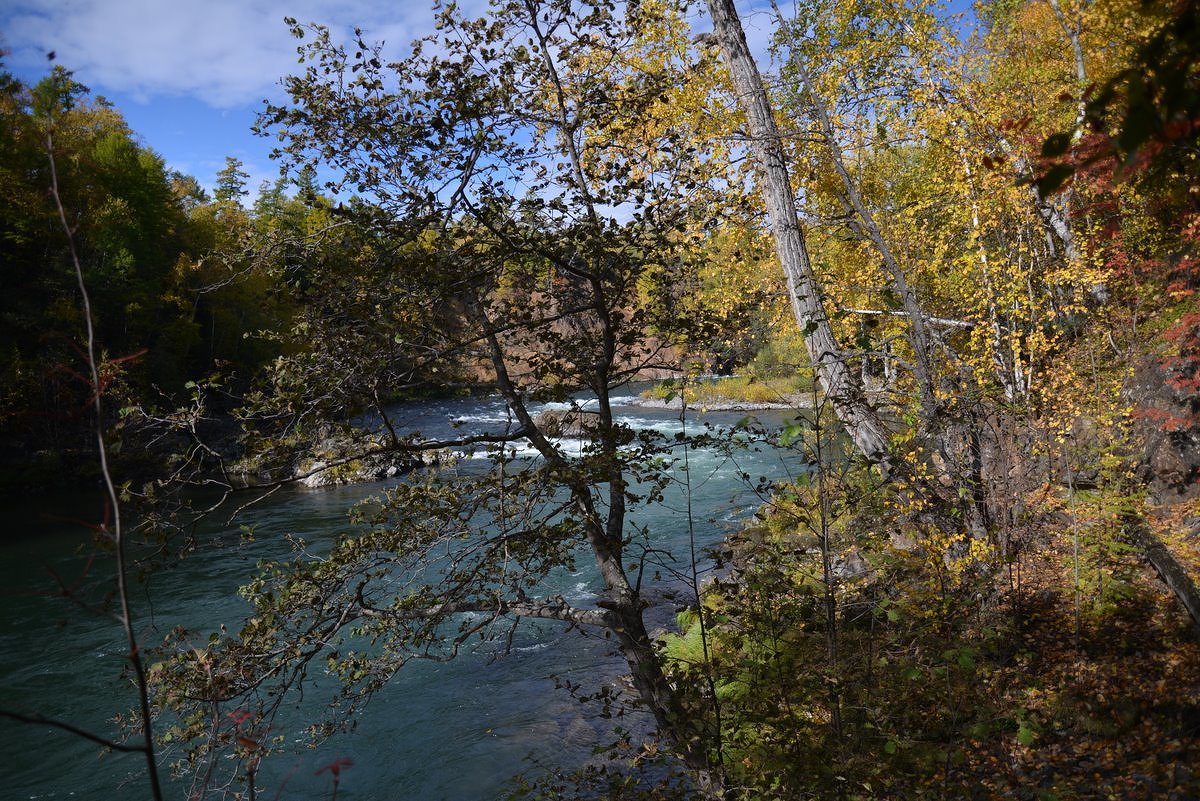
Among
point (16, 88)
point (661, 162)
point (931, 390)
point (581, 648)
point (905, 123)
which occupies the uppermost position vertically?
point (905, 123)

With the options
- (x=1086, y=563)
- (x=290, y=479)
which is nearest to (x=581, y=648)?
(x=1086, y=563)

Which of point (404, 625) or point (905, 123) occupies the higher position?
point (905, 123)

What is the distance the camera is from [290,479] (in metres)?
3.39

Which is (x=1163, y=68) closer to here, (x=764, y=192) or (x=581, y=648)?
(x=764, y=192)

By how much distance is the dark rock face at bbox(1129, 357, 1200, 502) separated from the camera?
7.61m

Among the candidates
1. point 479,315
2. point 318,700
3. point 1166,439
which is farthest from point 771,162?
point 318,700

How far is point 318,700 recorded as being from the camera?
26.4ft

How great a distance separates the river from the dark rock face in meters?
4.03

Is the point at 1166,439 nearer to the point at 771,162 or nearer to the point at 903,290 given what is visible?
the point at 903,290

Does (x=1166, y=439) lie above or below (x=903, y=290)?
below

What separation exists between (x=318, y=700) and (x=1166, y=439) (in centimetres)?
1009

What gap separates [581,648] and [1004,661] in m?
5.15

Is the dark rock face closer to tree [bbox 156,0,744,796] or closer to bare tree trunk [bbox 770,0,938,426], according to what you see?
bare tree trunk [bbox 770,0,938,426]

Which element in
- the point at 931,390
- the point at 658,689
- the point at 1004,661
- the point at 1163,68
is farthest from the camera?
the point at 931,390
